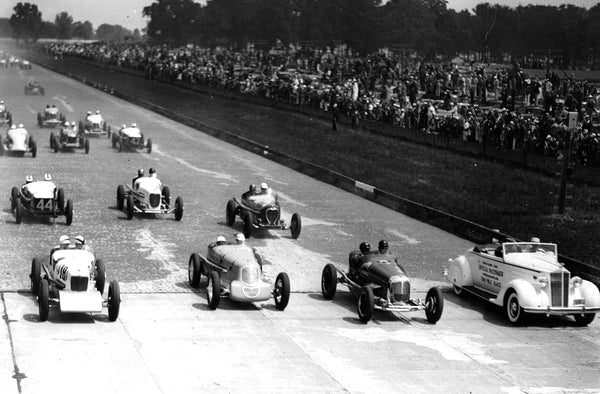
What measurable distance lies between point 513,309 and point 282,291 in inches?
187

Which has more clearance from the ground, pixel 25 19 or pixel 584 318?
pixel 25 19

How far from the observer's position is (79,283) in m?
20.4

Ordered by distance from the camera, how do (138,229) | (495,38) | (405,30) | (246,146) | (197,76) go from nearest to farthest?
(138,229), (246,146), (495,38), (405,30), (197,76)

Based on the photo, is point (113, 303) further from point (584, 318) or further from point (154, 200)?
point (154, 200)

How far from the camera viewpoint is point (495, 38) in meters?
61.8

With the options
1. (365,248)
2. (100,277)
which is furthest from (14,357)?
(365,248)

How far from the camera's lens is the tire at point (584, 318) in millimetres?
21859

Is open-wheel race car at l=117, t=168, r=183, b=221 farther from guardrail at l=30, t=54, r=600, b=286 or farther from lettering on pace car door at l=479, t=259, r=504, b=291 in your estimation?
A: lettering on pace car door at l=479, t=259, r=504, b=291

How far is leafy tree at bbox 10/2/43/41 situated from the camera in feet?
332

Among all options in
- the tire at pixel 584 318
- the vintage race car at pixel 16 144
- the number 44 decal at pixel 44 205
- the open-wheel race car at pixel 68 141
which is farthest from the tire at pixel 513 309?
the open-wheel race car at pixel 68 141

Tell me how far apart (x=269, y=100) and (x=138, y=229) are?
42.3 m

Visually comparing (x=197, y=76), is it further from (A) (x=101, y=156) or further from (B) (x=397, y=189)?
(B) (x=397, y=189)

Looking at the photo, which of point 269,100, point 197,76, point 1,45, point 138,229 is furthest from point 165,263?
point 1,45

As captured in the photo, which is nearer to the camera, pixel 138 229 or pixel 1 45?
pixel 138 229
